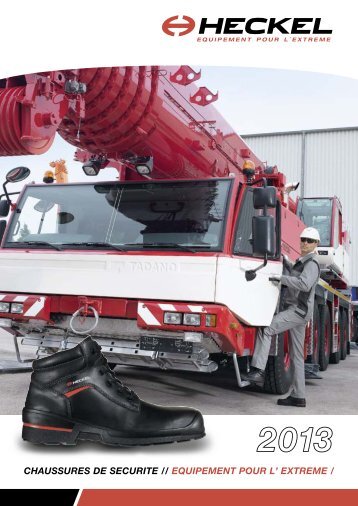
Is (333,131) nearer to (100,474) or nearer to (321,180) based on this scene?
(321,180)

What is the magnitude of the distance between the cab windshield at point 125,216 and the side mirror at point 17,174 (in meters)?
→ 0.44

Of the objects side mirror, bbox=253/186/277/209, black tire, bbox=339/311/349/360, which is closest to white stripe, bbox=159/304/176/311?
side mirror, bbox=253/186/277/209

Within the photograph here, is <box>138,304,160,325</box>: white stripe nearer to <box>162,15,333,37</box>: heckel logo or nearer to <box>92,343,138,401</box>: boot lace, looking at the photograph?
<box>92,343,138,401</box>: boot lace

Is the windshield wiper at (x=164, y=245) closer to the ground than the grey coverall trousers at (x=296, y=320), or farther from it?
farther from it

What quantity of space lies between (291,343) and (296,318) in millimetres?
267

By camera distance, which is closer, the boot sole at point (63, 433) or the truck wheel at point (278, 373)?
the boot sole at point (63, 433)

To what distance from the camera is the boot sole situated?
2.71m

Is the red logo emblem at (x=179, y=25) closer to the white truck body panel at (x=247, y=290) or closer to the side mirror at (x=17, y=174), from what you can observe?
the white truck body panel at (x=247, y=290)

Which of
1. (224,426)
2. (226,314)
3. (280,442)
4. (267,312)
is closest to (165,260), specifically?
(226,314)

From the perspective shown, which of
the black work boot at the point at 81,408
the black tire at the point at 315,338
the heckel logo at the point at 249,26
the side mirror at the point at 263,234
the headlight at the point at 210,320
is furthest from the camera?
the black tire at the point at 315,338

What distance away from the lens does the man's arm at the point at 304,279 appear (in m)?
4.58

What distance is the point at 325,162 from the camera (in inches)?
552

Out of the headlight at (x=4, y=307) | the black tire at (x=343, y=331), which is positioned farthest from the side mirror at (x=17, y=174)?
the black tire at (x=343, y=331)

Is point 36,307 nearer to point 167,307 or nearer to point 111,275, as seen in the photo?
point 111,275
